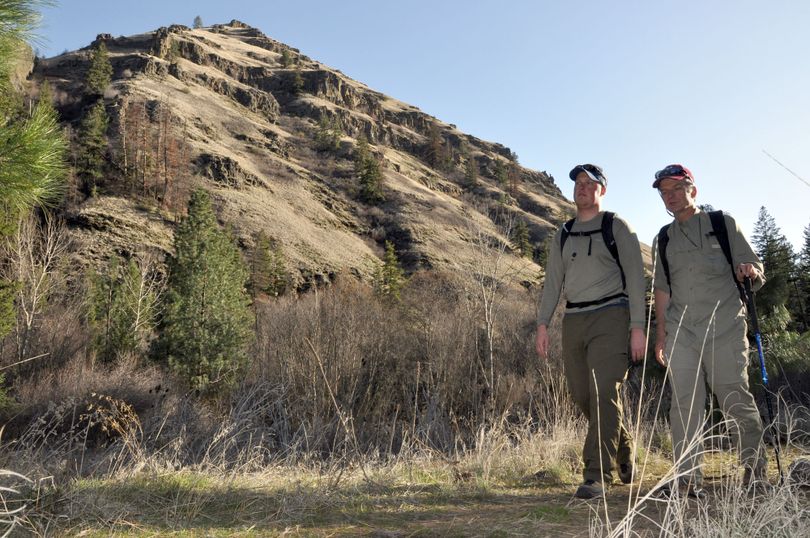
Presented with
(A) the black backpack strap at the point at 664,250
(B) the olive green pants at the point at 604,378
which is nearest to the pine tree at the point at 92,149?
(B) the olive green pants at the point at 604,378

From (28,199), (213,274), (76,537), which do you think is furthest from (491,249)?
(213,274)

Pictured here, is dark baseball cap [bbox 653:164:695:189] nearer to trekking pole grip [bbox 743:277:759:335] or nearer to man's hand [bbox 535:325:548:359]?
trekking pole grip [bbox 743:277:759:335]

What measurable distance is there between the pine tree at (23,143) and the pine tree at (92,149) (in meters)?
49.4

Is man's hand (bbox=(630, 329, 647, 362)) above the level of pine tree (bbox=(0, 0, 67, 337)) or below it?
below

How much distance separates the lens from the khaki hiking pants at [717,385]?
10.1ft

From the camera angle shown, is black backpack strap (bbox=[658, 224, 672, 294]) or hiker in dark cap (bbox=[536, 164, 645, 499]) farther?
black backpack strap (bbox=[658, 224, 672, 294])

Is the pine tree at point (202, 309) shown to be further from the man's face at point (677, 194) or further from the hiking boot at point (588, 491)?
the man's face at point (677, 194)

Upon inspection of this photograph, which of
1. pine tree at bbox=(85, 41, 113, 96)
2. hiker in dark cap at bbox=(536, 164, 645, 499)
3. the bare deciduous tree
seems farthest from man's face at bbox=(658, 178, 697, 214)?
pine tree at bbox=(85, 41, 113, 96)

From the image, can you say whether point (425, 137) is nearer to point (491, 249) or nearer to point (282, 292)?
point (282, 292)

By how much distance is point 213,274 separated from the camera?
30422mm

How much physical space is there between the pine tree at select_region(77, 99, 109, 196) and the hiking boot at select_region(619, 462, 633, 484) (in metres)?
53.3

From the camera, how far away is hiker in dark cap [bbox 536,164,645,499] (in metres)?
3.37

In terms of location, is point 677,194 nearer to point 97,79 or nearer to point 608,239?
point 608,239

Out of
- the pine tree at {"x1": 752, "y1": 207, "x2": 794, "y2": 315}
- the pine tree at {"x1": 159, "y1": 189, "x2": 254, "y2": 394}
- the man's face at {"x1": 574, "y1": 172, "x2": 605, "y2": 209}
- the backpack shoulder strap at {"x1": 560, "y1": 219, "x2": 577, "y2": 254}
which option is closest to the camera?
the man's face at {"x1": 574, "y1": 172, "x2": 605, "y2": 209}
